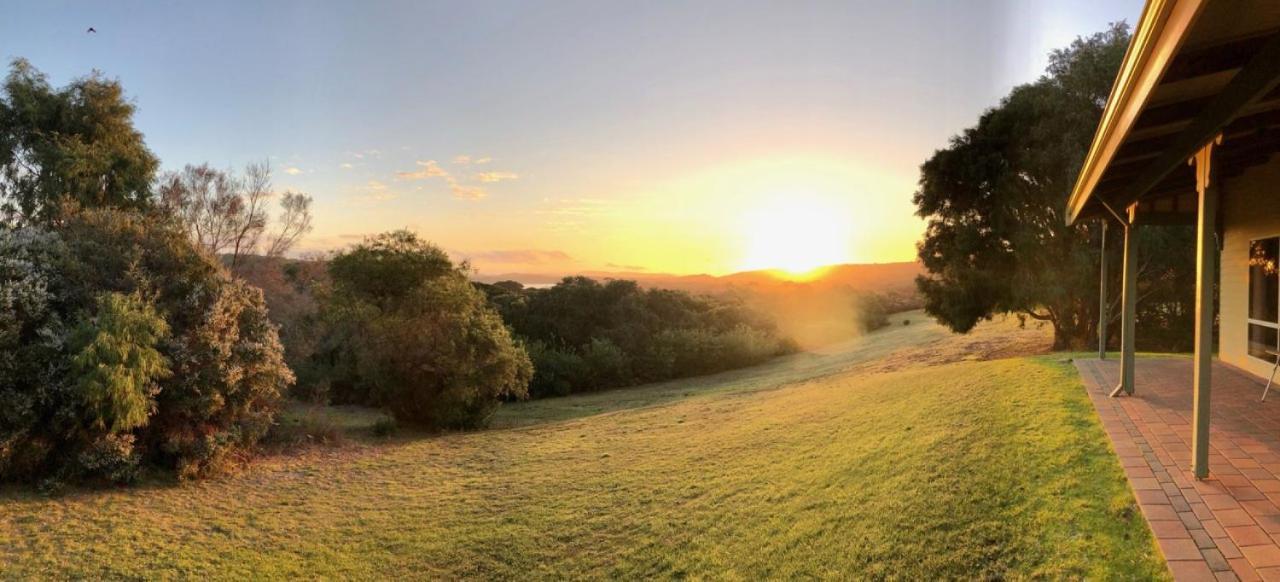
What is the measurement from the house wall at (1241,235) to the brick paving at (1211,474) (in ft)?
7.26

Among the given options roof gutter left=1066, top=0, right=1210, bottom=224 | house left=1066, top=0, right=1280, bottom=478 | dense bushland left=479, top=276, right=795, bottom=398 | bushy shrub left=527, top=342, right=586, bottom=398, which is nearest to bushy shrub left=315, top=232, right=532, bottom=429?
bushy shrub left=527, top=342, right=586, bottom=398

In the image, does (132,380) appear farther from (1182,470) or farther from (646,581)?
(1182,470)

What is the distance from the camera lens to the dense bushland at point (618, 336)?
25.8 meters

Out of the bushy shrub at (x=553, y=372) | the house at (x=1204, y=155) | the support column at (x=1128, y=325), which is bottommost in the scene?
the bushy shrub at (x=553, y=372)

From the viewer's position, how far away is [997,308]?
1784 centimetres

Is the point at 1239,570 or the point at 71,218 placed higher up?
the point at 71,218

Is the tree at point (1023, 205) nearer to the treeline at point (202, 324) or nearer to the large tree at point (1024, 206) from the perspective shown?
the large tree at point (1024, 206)

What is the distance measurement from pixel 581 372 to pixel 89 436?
18044 millimetres

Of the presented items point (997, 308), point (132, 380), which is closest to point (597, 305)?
point (997, 308)

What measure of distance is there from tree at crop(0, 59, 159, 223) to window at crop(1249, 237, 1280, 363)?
24.1 meters

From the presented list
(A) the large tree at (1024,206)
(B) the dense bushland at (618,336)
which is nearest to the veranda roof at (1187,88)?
(A) the large tree at (1024,206)

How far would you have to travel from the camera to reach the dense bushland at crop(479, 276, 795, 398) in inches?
1014

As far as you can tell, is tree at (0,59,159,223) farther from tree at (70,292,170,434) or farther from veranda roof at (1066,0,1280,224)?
veranda roof at (1066,0,1280,224)

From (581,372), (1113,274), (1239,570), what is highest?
(1113,274)
